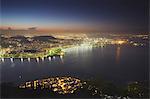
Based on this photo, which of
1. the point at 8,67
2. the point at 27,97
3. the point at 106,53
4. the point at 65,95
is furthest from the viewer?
the point at 106,53

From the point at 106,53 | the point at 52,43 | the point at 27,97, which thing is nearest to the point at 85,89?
the point at 27,97

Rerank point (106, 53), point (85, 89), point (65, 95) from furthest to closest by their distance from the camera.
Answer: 1. point (106, 53)
2. point (85, 89)
3. point (65, 95)

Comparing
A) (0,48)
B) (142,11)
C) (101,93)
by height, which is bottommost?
(101,93)

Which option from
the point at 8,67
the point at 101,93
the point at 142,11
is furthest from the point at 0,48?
the point at 142,11

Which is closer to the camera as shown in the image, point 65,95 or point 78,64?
point 65,95

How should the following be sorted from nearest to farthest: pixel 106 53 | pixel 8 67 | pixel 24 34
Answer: pixel 24 34 < pixel 8 67 < pixel 106 53

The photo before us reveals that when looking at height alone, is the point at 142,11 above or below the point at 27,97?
above

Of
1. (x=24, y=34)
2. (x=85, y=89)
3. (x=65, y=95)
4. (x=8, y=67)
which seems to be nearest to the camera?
(x=65, y=95)

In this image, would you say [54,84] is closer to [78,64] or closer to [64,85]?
[64,85]

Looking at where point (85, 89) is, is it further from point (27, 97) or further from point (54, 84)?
point (27, 97)
